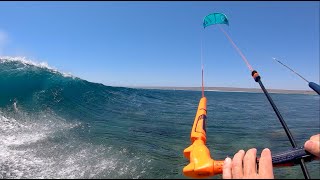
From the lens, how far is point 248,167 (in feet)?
6.40

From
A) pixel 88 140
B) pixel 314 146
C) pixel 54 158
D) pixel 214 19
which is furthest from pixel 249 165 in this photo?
pixel 88 140

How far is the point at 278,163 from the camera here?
7.74ft

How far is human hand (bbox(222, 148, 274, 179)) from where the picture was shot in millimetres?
1860

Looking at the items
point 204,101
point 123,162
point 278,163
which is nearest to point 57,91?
point 123,162

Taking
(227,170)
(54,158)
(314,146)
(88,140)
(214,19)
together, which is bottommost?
(54,158)

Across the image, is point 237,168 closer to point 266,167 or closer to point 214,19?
point 266,167

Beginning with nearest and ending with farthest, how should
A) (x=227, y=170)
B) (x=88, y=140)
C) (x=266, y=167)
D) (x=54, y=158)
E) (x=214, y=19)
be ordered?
(x=266, y=167) → (x=227, y=170) → (x=54, y=158) → (x=214, y=19) → (x=88, y=140)

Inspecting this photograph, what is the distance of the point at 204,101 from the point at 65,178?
5.18m

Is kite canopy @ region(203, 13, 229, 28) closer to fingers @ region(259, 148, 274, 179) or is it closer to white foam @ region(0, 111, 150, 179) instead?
white foam @ region(0, 111, 150, 179)

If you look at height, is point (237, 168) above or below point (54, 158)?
above

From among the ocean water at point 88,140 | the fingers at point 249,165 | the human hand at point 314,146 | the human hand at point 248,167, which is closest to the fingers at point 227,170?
the human hand at point 248,167

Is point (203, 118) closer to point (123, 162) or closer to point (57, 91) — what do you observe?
point (123, 162)

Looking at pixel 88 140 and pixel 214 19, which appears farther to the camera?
pixel 88 140

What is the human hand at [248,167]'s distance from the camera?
1860 millimetres
